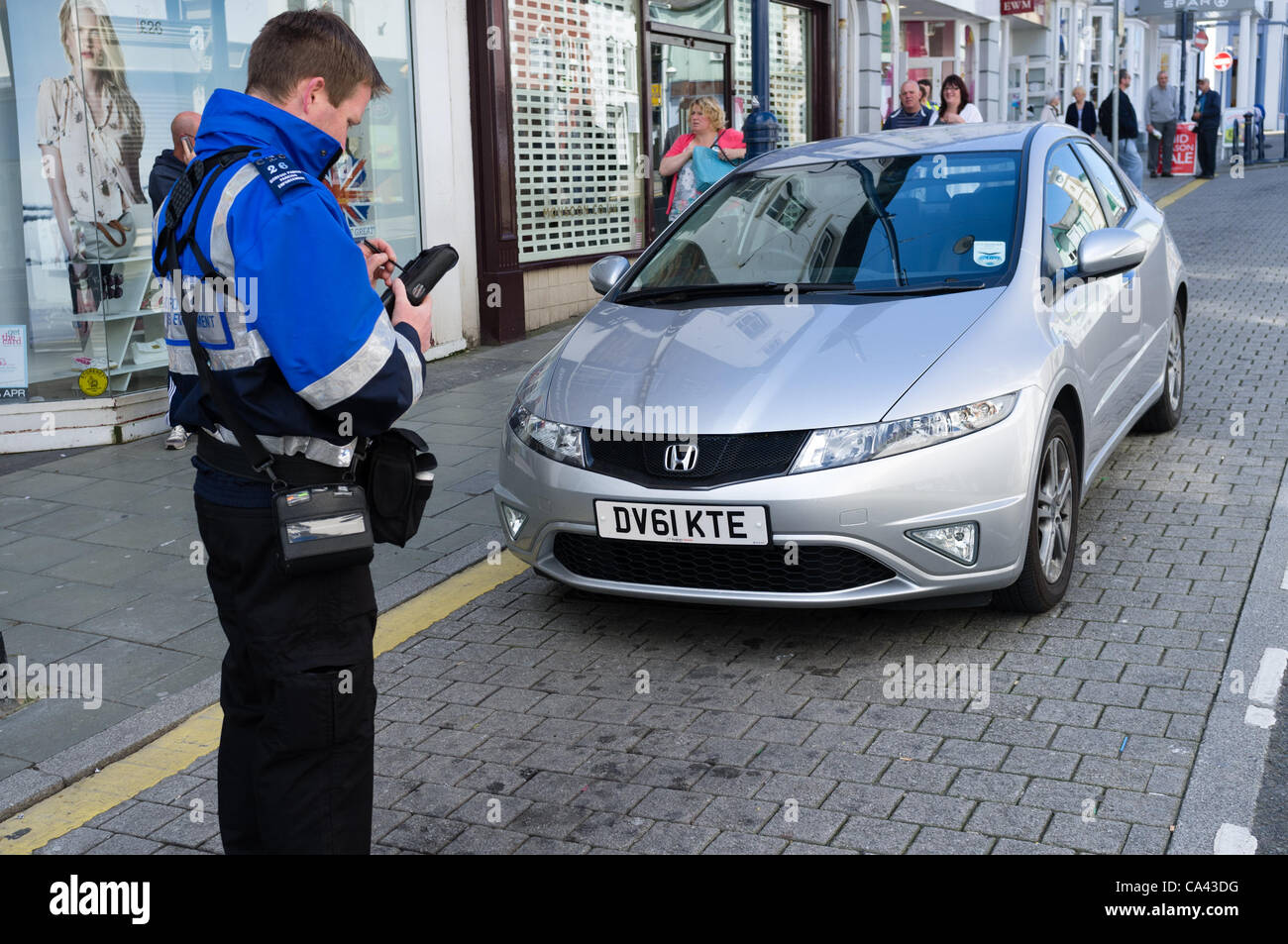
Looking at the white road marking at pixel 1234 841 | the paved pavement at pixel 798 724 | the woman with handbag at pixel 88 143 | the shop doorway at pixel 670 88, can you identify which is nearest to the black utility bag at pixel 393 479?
the paved pavement at pixel 798 724

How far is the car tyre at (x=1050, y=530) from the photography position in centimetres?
460

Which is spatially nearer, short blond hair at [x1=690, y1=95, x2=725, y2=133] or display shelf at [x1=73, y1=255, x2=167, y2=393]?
display shelf at [x1=73, y1=255, x2=167, y2=393]

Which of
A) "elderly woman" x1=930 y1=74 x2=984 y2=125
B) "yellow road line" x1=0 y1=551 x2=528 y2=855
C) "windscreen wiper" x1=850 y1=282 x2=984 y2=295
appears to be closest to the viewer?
"yellow road line" x1=0 y1=551 x2=528 y2=855

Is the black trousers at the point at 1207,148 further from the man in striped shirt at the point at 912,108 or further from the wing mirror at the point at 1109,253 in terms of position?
the wing mirror at the point at 1109,253

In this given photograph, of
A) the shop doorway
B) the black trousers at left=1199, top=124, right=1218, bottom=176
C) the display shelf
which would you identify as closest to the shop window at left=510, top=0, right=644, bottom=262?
the shop doorway

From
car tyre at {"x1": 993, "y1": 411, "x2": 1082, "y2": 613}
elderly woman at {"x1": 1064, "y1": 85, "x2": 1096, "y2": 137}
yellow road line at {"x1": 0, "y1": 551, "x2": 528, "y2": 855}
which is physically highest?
elderly woman at {"x1": 1064, "y1": 85, "x2": 1096, "y2": 137}

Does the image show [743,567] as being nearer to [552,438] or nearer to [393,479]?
[552,438]

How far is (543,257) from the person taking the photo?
11984 millimetres

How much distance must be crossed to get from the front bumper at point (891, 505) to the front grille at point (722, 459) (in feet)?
0.12

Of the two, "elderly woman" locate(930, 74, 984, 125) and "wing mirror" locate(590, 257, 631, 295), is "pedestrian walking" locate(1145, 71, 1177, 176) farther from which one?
"wing mirror" locate(590, 257, 631, 295)

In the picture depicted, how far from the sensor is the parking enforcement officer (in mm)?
2543

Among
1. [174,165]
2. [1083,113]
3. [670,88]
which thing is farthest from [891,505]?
[1083,113]

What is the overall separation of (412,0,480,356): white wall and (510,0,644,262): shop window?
60 centimetres
